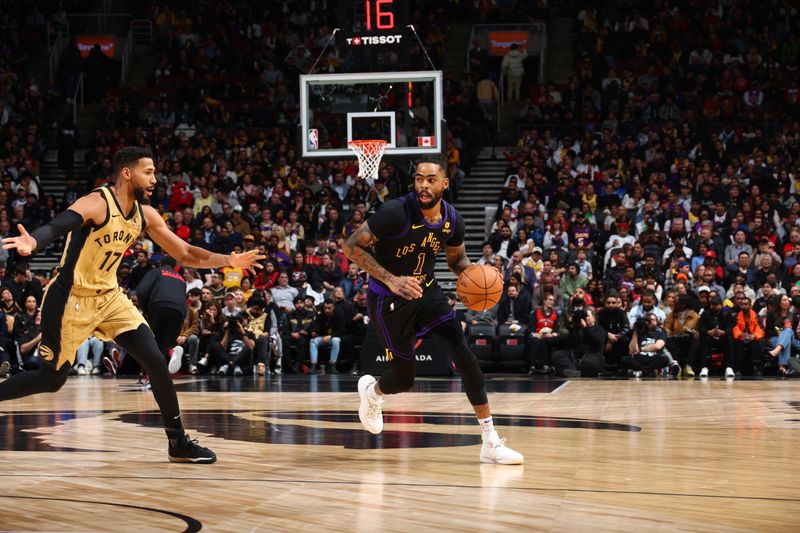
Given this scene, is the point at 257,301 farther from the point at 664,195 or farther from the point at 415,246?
the point at 415,246

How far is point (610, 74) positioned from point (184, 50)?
10.2 meters

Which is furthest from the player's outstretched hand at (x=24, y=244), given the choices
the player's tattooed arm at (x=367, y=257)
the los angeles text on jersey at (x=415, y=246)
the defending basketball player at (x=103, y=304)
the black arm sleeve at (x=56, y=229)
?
the los angeles text on jersey at (x=415, y=246)

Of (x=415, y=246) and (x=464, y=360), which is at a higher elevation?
(x=415, y=246)

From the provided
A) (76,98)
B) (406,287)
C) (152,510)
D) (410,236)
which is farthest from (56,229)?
(76,98)

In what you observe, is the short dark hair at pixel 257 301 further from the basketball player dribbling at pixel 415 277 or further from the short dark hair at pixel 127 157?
the short dark hair at pixel 127 157

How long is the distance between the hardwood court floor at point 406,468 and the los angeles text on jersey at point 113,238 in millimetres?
1280

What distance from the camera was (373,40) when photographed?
55.5ft

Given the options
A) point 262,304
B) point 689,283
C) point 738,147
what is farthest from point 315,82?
point 738,147

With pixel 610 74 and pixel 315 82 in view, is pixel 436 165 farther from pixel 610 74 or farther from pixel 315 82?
pixel 610 74

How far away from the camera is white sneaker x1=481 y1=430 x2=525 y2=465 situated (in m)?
6.50

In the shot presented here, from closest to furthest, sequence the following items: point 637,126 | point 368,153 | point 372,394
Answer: point 372,394 < point 368,153 < point 637,126

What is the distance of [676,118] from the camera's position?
23.4 m

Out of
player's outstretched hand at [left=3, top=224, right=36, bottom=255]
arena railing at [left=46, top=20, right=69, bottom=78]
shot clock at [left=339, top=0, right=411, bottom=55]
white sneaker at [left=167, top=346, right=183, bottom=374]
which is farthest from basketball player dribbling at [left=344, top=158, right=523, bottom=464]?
arena railing at [left=46, top=20, right=69, bottom=78]

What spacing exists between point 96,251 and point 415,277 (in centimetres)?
196
